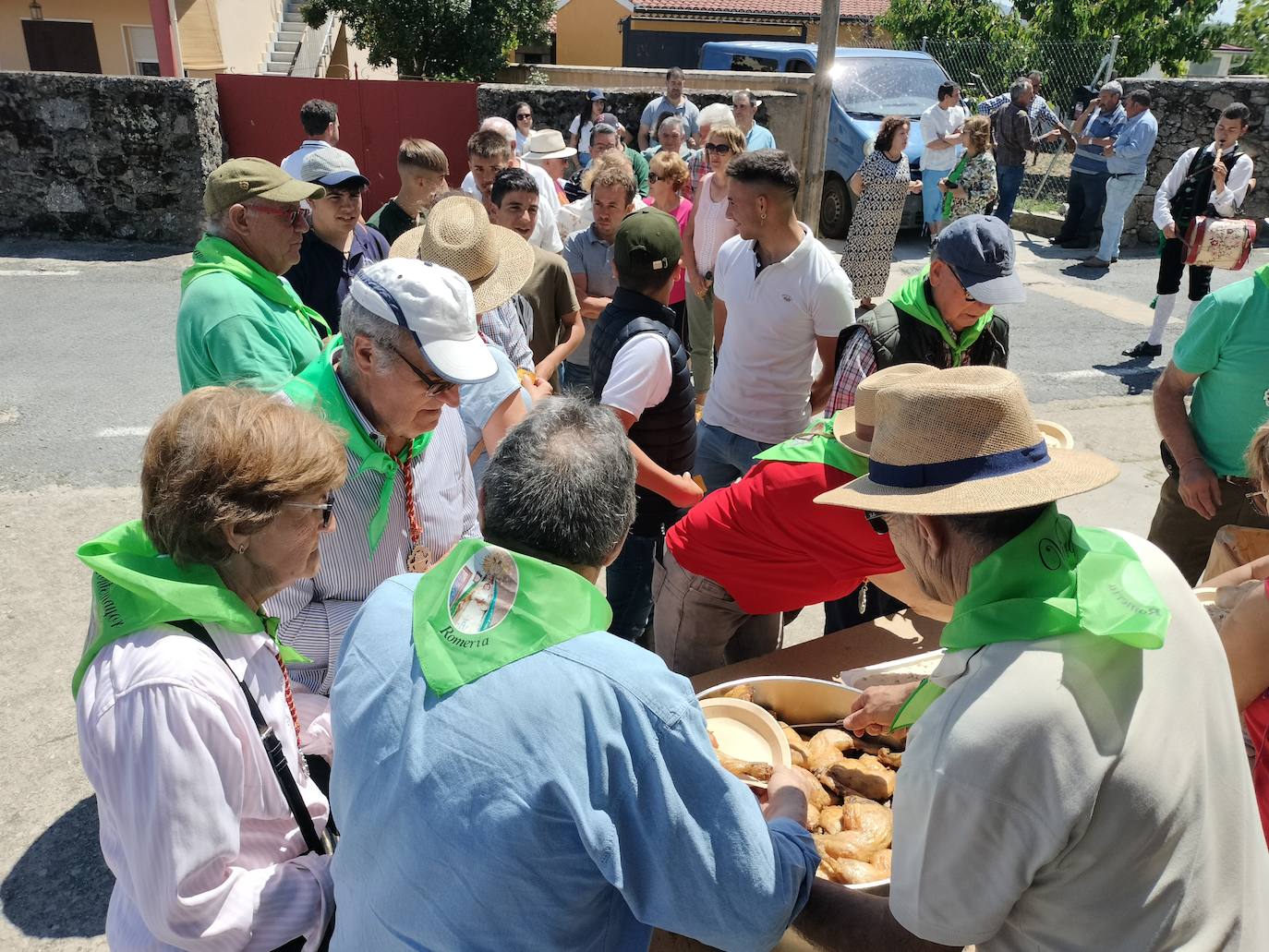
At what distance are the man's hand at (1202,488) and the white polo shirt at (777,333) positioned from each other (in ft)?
4.62

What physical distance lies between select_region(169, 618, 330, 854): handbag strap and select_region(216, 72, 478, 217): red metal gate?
11245mm

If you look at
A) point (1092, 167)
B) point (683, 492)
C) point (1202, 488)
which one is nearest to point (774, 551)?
point (683, 492)

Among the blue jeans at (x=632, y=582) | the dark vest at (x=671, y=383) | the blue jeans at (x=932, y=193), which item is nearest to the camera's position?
the dark vest at (x=671, y=383)

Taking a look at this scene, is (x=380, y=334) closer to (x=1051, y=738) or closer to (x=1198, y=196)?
(x=1051, y=738)

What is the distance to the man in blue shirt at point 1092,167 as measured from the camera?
1155 cm

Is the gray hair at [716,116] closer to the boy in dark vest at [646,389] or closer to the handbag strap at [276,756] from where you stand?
the boy in dark vest at [646,389]

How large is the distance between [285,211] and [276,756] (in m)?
2.23

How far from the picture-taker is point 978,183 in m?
9.59

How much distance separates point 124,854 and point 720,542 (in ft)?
5.56

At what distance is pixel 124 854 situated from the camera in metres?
1.56

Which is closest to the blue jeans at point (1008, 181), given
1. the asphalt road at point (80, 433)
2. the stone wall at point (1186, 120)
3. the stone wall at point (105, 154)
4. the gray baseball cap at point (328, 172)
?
the asphalt road at point (80, 433)

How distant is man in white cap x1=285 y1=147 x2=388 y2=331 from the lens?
168 inches

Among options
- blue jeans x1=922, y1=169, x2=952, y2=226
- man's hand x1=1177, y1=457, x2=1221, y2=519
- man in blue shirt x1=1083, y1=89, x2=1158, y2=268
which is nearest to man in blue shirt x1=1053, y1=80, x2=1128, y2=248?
man in blue shirt x1=1083, y1=89, x2=1158, y2=268

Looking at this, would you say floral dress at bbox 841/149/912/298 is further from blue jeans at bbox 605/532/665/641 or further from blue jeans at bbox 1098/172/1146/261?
blue jeans at bbox 605/532/665/641
